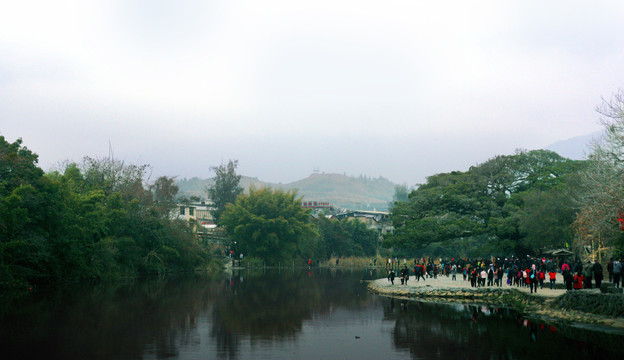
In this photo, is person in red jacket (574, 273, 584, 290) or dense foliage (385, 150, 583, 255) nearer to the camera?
person in red jacket (574, 273, 584, 290)

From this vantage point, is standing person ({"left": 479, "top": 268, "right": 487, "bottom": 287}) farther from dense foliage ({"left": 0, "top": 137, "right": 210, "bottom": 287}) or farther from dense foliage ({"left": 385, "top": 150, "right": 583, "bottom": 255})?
dense foliage ({"left": 0, "top": 137, "right": 210, "bottom": 287})

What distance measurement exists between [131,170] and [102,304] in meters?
35.5

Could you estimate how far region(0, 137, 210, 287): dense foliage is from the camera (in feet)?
125

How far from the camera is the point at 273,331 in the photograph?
21547mm

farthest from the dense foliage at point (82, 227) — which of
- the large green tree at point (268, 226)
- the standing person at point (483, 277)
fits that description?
the standing person at point (483, 277)

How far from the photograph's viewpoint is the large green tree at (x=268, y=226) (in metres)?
76.4

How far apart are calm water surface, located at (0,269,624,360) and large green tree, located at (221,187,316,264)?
4209 cm

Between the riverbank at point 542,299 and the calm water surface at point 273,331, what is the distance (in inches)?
53.2

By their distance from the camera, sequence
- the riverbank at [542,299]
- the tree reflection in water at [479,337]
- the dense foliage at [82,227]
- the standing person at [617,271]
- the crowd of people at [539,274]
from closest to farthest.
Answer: the tree reflection in water at [479,337]
the riverbank at [542,299]
the standing person at [617,271]
the crowd of people at [539,274]
the dense foliage at [82,227]

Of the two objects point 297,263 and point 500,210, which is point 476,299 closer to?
point 500,210

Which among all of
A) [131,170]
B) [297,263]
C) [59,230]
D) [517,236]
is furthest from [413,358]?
[297,263]

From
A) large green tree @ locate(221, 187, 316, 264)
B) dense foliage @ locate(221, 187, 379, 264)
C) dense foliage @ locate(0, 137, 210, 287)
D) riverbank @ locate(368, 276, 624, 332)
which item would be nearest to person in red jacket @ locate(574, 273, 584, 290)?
riverbank @ locate(368, 276, 624, 332)

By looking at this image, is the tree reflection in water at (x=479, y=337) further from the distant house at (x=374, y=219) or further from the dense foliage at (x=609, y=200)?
the distant house at (x=374, y=219)

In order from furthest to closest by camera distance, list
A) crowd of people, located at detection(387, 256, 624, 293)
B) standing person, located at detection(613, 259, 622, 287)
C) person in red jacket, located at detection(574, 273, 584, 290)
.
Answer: person in red jacket, located at detection(574, 273, 584, 290) → crowd of people, located at detection(387, 256, 624, 293) → standing person, located at detection(613, 259, 622, 287)
